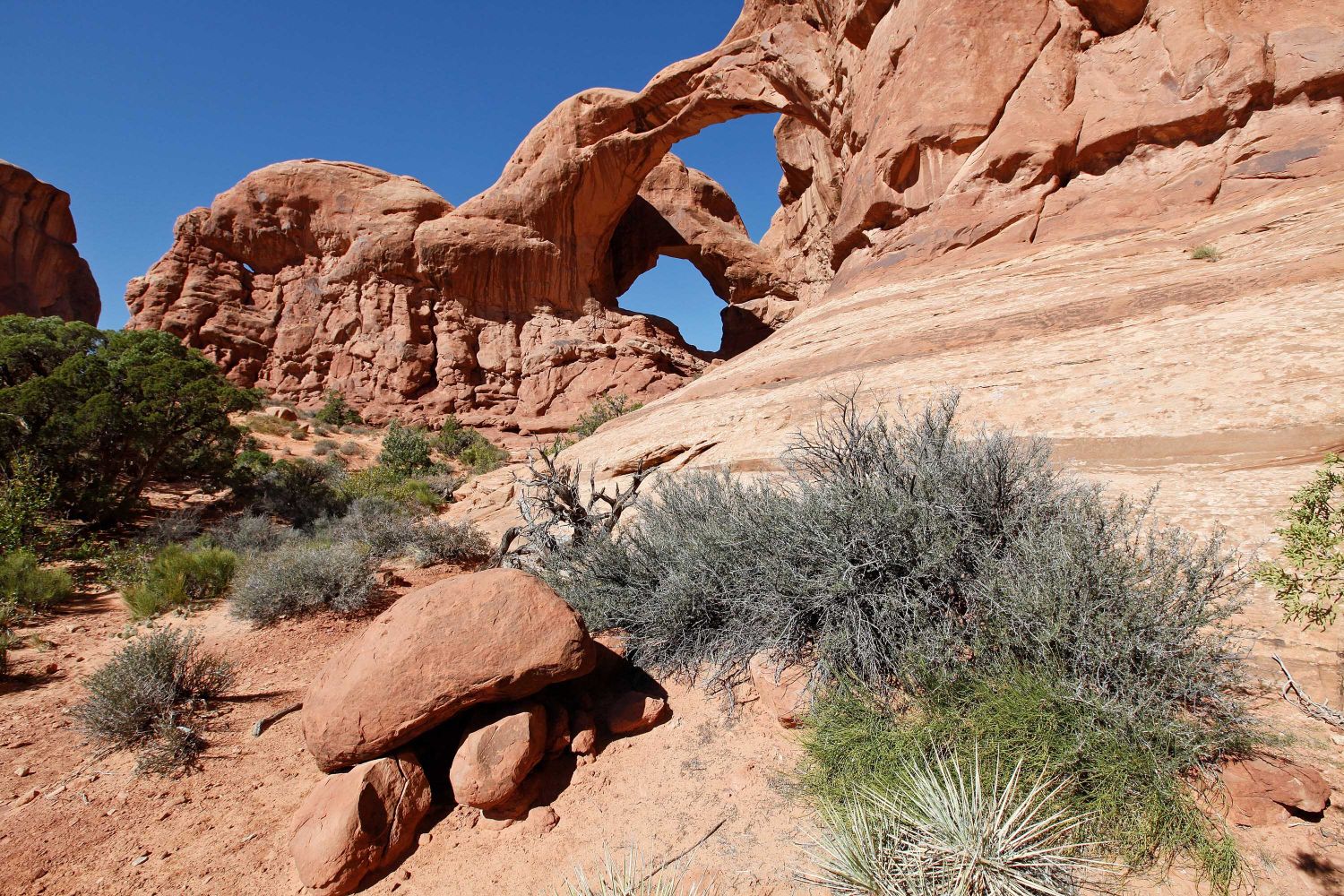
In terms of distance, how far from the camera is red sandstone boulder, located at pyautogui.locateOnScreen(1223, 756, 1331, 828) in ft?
6.32

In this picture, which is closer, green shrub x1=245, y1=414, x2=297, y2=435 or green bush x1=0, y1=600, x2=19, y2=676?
green bush x1=0, y1=600, x2=19, y2=676

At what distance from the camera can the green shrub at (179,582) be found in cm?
598

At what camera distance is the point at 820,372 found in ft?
23.1

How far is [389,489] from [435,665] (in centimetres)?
948

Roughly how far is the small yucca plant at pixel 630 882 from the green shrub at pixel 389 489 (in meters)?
8.95

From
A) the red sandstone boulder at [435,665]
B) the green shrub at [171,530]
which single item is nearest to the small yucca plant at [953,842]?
the red sandstone boulder at [435,665]

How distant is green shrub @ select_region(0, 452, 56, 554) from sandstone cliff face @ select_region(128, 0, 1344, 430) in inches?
475

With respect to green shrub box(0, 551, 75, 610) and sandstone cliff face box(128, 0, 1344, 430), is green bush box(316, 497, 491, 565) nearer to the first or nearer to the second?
green shrub box(0, 551, 75, 610)

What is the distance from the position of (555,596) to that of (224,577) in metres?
5.82

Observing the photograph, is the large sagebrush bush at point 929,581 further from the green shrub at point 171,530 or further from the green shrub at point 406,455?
the green shrub at point 406,455

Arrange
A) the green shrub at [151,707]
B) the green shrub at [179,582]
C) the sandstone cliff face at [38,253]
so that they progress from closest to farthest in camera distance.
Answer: the green shrub at [151,707] → the green shrub at [179,582] → the sandstone cliff face at [38,253]

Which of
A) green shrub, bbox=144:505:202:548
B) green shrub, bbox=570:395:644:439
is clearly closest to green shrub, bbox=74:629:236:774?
green shrub, bbox=144:505:202:548

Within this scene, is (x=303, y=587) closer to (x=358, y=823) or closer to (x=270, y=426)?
(x=358, y=823)

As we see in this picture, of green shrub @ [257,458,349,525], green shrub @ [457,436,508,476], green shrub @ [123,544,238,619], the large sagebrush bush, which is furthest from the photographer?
green shrub @ [457,436,508,476]
